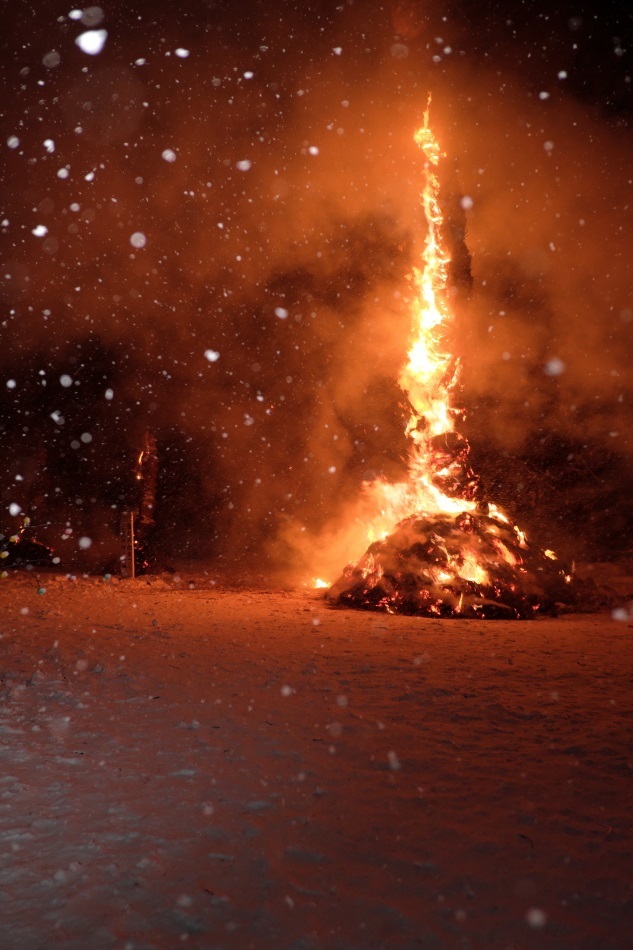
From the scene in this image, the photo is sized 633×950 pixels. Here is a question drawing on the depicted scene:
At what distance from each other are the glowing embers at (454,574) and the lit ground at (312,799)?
3078mm

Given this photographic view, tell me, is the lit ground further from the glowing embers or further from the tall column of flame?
the tall column of flame

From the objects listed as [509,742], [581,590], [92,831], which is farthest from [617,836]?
[581,590]

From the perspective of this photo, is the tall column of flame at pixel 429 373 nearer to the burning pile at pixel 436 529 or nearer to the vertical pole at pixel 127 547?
the burning pile at pixel 436 529

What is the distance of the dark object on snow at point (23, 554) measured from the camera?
48.6ft

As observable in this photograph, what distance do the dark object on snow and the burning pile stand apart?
8227 millimetres

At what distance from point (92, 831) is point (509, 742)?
2404 mm

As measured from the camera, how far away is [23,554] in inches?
602

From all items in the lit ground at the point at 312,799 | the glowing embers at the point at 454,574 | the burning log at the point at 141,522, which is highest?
the burning log at the point at 141,522

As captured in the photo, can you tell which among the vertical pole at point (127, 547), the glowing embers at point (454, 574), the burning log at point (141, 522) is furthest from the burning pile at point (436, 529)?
the burning log at point (141, 522)

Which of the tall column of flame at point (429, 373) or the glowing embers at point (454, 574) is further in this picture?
the tall column of flame at point (429, 373)

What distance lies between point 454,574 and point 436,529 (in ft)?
2.97

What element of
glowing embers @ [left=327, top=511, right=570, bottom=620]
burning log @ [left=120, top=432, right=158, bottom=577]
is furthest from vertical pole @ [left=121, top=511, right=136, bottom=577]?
glowing embers @ [left=327, top=511, right=570, bottom=620]

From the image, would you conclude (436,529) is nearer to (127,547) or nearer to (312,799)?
(127,547)

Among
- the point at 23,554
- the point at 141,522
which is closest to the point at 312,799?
the point at 141,522
